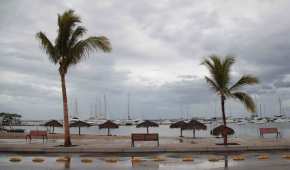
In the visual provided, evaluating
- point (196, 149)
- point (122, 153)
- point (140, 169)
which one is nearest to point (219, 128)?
point (196, 149)

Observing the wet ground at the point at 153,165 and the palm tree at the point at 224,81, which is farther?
the palm tree at the point at 224,81

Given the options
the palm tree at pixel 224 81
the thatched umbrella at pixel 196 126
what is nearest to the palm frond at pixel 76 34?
the palm tree at pixel 224 81

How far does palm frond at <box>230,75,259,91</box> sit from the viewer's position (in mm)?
24656

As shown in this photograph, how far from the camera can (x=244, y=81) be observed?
2489 cm

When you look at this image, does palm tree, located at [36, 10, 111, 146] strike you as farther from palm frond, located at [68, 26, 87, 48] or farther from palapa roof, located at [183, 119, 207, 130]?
palapa roof, located at [183, 119, 207, 130]

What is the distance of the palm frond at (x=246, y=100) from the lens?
2480 centimetres

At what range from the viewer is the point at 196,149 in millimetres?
22500

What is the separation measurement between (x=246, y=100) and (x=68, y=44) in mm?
11601

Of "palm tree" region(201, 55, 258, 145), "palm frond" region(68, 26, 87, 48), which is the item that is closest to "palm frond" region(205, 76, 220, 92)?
"palm tree" region(201, 55, 258, 145)

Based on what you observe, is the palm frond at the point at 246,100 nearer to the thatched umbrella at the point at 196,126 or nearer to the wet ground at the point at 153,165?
the wet ground at the point at 153,165

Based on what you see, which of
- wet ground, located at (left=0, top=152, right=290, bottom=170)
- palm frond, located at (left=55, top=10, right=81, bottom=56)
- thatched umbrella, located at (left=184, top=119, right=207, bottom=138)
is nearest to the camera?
wet ground, located at (left=0, top=152, right=290, bottom=170)

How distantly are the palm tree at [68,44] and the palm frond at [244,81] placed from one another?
8.21 metres

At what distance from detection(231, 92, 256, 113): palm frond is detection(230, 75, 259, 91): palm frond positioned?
44 cm

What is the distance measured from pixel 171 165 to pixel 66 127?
11.0m
